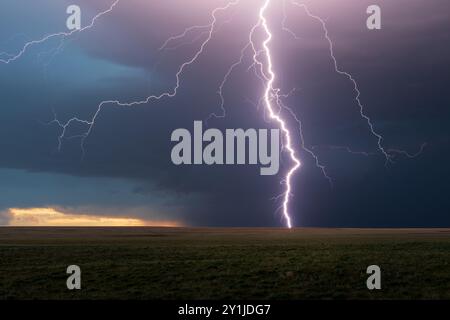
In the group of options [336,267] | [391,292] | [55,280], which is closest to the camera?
[391,292]

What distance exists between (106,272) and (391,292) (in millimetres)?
12304

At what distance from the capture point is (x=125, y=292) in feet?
88.9

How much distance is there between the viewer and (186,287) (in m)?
27.5

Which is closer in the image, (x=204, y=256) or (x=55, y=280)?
(x=55, y=280)
